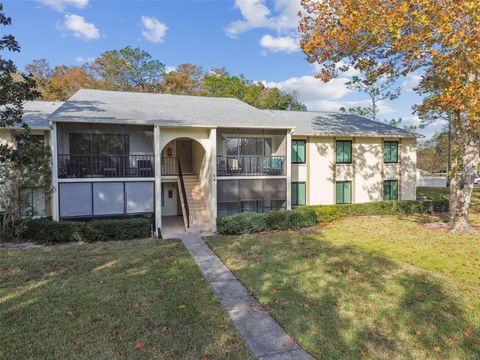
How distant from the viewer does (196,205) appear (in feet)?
55.7

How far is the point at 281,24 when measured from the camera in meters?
16.3

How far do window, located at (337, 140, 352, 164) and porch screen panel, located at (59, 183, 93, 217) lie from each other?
49.6 feet

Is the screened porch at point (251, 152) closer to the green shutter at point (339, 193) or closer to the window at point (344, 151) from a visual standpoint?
the window at point (344, 151)

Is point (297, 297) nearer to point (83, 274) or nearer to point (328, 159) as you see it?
point (83, 274)

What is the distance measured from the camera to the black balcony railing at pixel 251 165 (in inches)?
647

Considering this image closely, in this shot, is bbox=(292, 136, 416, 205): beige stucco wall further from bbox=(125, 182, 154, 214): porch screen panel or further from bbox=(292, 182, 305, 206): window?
bbox=(125, 182, 154, 214): porch screen panel

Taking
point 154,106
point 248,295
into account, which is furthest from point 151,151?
point 248,295

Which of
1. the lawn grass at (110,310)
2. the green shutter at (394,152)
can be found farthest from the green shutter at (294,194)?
the lawn grass at (110,310)

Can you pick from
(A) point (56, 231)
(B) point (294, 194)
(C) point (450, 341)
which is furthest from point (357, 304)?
(B) point (294, 194)

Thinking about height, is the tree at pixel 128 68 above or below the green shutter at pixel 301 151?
above

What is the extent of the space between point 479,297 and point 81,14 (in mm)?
23757

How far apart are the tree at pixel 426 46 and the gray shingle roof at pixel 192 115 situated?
4.61 meters

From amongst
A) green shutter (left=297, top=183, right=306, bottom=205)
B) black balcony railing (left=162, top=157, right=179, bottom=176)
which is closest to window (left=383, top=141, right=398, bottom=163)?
green shutter (left=297, top=183, right=306, bottom=205)

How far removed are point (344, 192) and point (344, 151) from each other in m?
2.76
